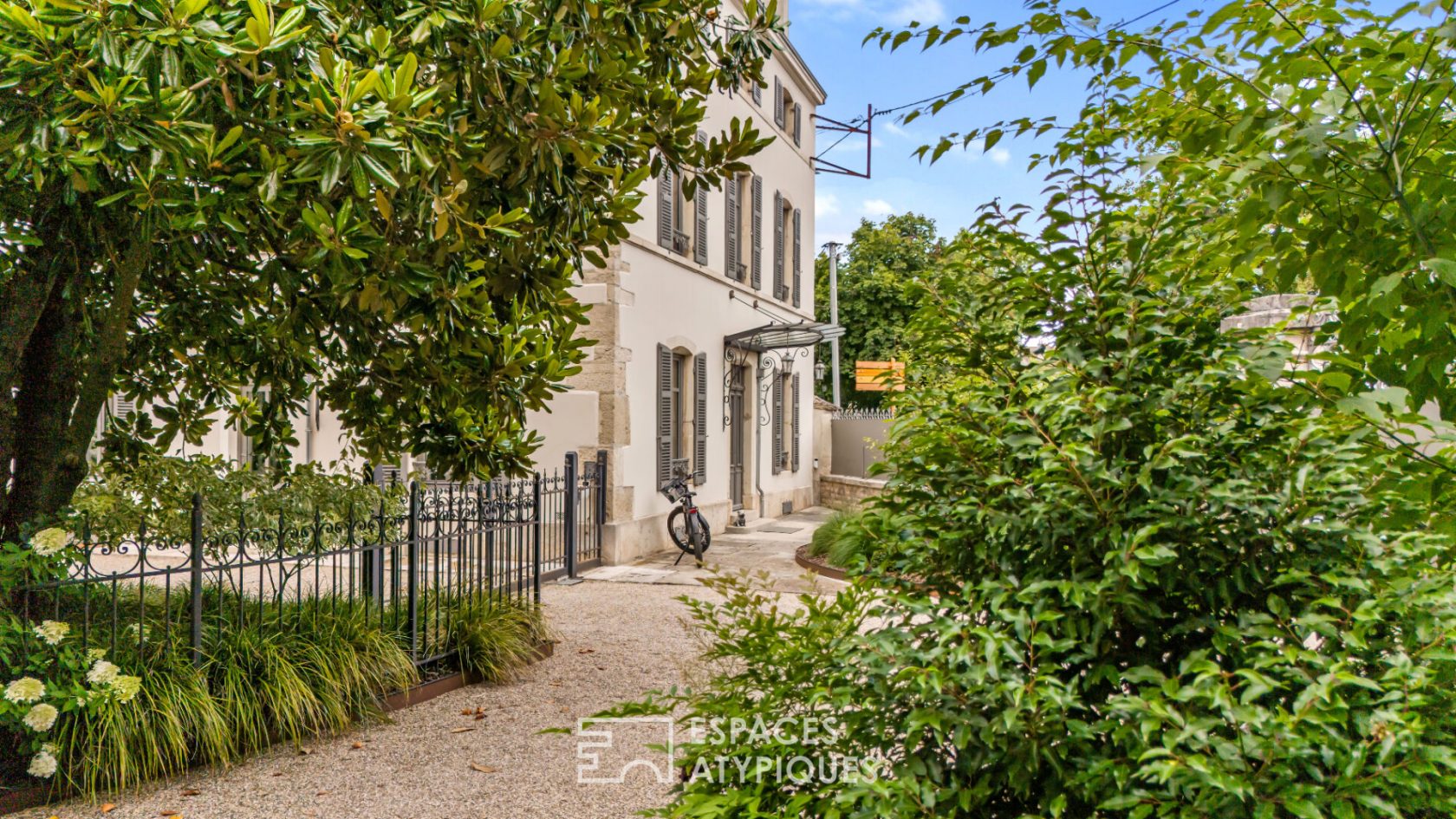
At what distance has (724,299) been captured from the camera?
15.0 m

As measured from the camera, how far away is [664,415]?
1262cm

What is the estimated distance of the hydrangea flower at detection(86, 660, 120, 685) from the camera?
3986mm

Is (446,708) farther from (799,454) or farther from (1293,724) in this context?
(799,454)

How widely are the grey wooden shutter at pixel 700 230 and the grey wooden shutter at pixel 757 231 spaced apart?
2208mm

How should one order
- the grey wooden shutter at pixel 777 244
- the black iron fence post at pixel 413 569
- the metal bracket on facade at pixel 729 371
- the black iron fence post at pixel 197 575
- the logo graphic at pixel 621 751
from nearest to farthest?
1. the logo graphic at pixel 621 751
2. the black iron fence post at pixel 197 575
3. the black iron fence post at pixel 413 569
4. the metal bracket on facade at pixel 729 371
5. the grey wooden shutter at pixel 777 244

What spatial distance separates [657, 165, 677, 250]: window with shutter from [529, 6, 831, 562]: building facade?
0.09ft

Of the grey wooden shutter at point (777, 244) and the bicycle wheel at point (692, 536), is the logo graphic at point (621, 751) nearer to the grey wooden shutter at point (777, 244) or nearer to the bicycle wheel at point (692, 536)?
the bicycle wheel at point (692, 536)

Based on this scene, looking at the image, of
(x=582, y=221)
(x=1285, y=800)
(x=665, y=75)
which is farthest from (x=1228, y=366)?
(x=665, y=75)

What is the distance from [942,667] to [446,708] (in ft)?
14.0

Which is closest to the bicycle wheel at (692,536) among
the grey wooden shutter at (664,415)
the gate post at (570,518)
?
the grey wooden shutter at (664,415)

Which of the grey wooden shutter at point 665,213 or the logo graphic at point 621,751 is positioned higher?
the grey wooden shutter at point 665,213

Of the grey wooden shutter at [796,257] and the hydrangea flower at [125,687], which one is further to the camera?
the grey wooden shutter at [796,257]

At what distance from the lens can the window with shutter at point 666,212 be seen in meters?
12.5

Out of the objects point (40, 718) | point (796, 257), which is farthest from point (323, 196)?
point (796, 257)
